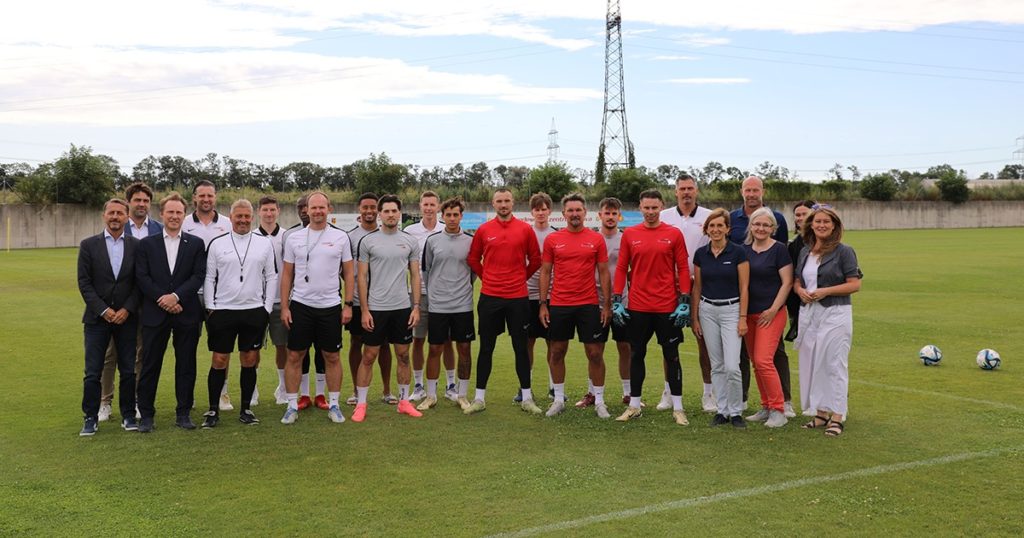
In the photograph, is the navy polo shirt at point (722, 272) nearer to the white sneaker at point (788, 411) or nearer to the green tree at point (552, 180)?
the white sneaker at point (788, 411)

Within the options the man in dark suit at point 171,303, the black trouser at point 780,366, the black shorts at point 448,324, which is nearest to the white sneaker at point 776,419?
the black trouser at point 780,366

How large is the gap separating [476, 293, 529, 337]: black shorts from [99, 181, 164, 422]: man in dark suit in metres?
3.03

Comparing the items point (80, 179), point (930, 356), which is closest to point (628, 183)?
point (80, 179)

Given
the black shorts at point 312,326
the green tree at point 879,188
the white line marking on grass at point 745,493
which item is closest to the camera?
the white line marking on grass at point 745,493

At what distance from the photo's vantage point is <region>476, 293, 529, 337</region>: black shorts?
8352 millimetres

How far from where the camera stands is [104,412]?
8.01m

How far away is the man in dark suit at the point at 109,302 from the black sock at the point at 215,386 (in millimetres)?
644

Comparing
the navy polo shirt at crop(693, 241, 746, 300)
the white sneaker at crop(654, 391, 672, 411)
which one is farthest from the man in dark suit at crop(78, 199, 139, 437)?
the navy polo shirt at crop(693, 241, 746, 300)

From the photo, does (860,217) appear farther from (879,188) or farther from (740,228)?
(740,228)

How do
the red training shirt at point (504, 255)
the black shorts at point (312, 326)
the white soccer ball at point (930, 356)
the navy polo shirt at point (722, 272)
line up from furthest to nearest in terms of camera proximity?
the white soccer ball at point (930, 356) < the red training shirt at point (504, 255) < the black shorts at point (312, 326) < the navy polo shirt at point (722, 272)

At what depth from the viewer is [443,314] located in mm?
8500

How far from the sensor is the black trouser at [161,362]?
25.2ft

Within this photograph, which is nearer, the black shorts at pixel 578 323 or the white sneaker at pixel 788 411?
the white sneaker at pixel 788 411

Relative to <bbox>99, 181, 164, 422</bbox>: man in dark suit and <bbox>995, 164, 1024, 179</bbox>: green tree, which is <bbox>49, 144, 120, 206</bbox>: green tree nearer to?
<bbox>99, 181, 164, 422</bbox>: man in dark suit
